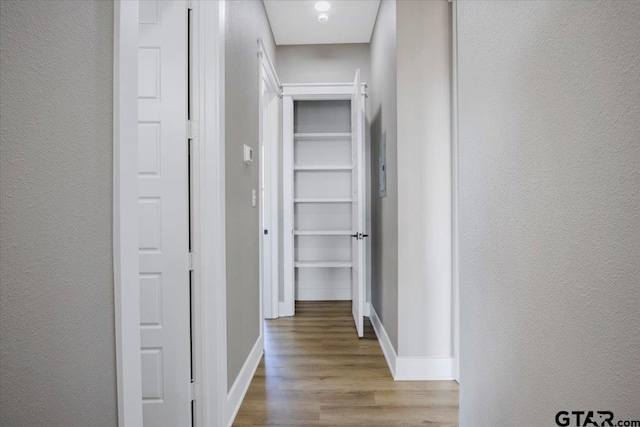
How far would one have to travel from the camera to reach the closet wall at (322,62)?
4.18 meters

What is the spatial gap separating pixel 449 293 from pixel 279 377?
1316mm

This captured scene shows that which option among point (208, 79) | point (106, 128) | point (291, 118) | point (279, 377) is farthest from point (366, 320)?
point (106, 128)

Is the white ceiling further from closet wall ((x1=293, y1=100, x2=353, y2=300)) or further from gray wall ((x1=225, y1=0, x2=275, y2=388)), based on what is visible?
closet wall ((x1=293, y1=100, x2=353, y2=300))

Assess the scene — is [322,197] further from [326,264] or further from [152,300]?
[152,300]

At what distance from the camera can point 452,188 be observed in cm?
246

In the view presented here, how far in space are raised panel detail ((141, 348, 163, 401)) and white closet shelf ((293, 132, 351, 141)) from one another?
3148mm

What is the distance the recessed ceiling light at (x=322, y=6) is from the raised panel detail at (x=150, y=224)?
2.55 metres

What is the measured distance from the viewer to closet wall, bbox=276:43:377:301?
165 inches

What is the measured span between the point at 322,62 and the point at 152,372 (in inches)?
142

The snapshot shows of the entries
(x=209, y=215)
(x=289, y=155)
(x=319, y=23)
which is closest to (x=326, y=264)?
(x=289, y=155)

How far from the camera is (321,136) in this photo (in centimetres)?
454

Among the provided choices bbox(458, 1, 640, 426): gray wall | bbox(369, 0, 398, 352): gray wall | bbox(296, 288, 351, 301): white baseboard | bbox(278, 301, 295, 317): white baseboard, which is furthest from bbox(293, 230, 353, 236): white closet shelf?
bbox(458, 1, 640, 426): gray wall

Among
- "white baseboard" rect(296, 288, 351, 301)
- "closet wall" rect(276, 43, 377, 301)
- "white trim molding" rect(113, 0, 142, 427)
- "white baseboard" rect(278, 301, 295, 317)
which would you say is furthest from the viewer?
"white baseboard" rect(296, 288, 351, 301)

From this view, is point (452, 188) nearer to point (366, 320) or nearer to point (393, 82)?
point (393, 82)
